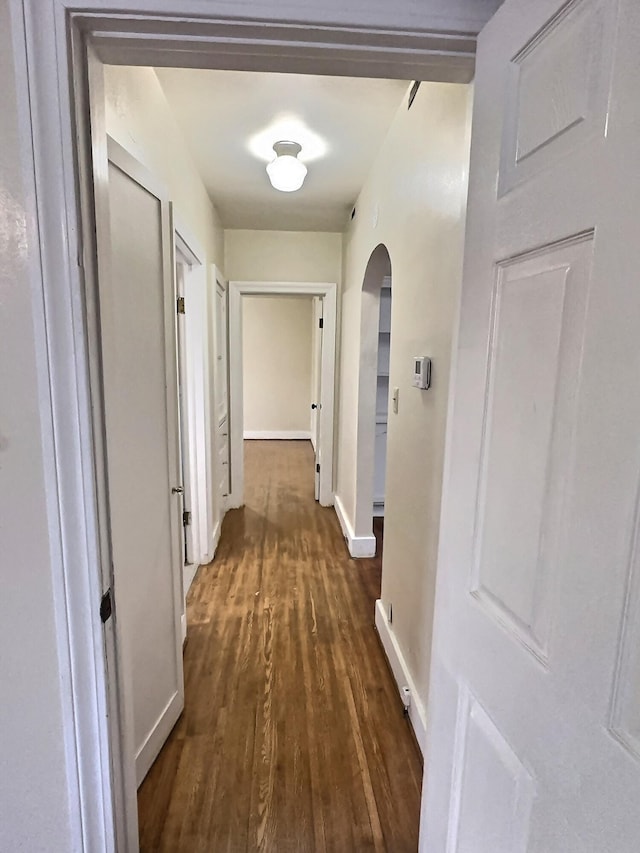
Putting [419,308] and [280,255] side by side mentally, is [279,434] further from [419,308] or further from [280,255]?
[419,308]

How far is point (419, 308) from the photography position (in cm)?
170

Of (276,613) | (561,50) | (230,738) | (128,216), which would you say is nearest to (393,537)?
(276,613)

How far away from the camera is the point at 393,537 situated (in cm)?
213

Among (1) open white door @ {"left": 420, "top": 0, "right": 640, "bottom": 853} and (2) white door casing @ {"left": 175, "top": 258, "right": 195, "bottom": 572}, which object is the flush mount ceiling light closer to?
(2) white door casing @ {"left": 175, "top": 258, "right": 195, "bottom": 572}

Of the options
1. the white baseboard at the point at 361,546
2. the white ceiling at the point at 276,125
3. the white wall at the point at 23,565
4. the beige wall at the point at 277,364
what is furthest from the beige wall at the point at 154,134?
the beige wall at the point at 277,364

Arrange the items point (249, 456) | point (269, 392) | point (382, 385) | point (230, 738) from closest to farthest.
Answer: point (230, 738)
point (382, 385)
point (249, 456)
point (269, 392)

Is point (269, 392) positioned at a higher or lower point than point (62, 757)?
higher

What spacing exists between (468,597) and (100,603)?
0.75 meters

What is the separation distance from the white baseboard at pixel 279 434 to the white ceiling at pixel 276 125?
4.61 m

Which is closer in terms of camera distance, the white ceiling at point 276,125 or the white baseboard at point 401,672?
the white baseboard at point 401,672

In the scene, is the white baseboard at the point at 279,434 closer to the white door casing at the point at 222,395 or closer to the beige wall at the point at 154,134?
A: the white door casing at the point at 222,395

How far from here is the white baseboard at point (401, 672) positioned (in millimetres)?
1607

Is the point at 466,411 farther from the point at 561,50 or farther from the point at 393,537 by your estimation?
the point at 393,537

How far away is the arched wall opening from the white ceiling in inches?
26.9
